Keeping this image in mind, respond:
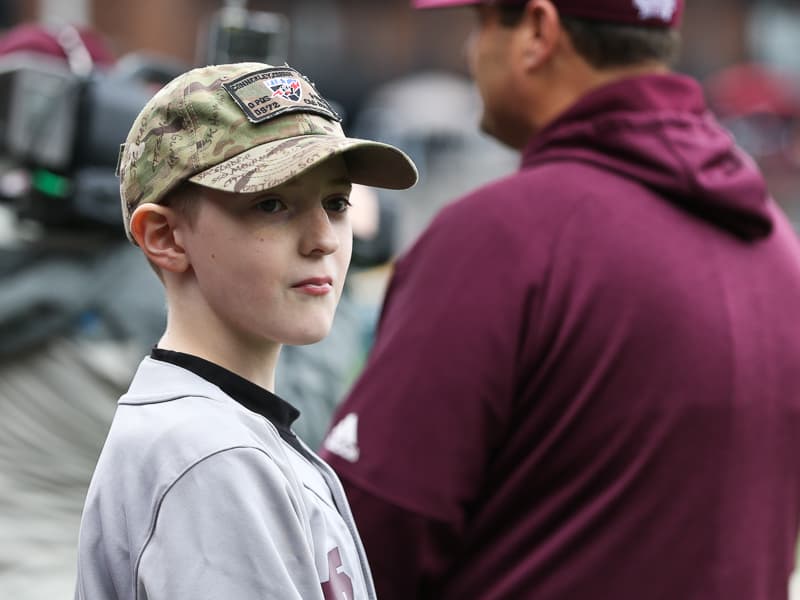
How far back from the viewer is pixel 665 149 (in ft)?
7.01

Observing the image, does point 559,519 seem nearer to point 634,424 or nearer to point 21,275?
point 634,424

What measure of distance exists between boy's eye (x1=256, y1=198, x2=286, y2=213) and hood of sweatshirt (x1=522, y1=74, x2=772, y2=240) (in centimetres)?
99

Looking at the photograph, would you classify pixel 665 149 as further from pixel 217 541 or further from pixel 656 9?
pixel 217 541

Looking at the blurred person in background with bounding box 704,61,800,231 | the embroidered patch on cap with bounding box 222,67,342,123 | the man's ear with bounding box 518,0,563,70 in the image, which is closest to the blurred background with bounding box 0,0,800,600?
the man's ear with bounding box 518,0,563,70

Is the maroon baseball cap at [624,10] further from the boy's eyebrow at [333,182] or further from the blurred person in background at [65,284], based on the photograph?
the blurred person in background at [65,284]

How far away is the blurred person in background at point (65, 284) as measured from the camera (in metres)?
3.15

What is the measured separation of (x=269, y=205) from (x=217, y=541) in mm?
362

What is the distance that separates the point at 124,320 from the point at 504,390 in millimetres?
1515

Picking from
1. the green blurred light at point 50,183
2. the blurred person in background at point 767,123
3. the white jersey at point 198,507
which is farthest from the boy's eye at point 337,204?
the blurred person in background at point 767,123

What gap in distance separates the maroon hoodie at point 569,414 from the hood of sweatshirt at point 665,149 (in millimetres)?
21

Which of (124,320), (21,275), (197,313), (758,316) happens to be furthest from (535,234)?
(21,275)

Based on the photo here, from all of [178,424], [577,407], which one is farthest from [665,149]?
[178,424]

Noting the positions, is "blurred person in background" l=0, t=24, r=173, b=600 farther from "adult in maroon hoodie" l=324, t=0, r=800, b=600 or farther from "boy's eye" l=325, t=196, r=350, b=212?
"boy's eye" l=325, t=196, r=350, b=212

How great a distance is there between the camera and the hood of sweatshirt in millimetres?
2121
